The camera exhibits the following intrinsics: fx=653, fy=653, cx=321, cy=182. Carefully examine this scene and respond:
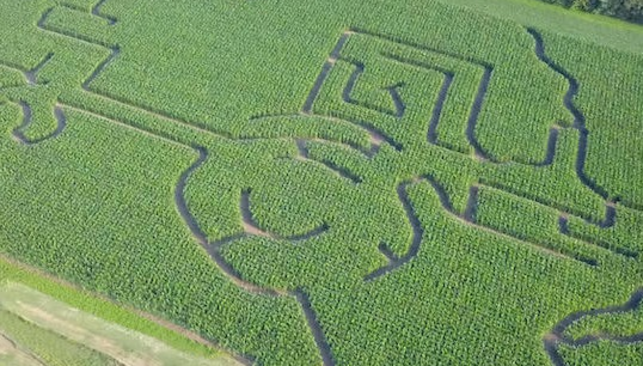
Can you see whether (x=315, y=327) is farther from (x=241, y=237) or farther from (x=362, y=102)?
(x=362, y=102)

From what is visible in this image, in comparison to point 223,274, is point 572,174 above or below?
above

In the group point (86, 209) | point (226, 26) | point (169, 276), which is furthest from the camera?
point (226, 26)

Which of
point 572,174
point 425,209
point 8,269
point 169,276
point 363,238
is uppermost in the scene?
point 572,174

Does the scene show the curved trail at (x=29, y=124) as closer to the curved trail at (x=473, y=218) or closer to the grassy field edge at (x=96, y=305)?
the grassy field edge at (x=96, y=305)

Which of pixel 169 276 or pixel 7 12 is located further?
pixel 7 12

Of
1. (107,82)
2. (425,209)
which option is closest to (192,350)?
(425,209)

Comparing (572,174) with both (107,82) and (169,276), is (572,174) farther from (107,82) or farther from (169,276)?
(107,82)
